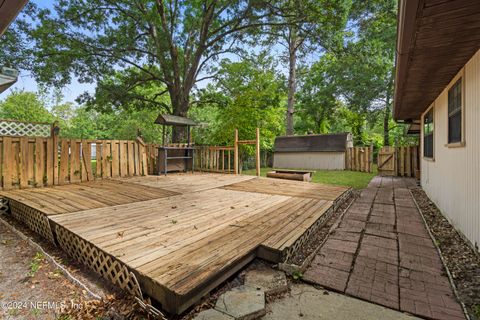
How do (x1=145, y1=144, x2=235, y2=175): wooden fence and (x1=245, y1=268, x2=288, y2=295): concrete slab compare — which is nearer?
(x1=245, y1=268, x2=288, y2=295): concrete slab

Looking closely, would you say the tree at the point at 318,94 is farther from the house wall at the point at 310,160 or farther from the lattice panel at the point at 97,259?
the lattice panel at the point at 97,259

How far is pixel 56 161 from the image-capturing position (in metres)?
5.59

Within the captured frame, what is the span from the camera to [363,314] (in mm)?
1511

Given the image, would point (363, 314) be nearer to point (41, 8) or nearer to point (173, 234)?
point (173, 234)

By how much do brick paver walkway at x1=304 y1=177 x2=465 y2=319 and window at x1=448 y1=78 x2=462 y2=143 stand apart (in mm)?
1444

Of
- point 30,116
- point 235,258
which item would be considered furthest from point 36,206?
point 30,116

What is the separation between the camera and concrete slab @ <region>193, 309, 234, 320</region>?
1407 millimetres

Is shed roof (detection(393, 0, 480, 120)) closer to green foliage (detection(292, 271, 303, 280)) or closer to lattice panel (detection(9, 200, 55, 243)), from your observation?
green foliage (detection(292, 271, 303, 280))

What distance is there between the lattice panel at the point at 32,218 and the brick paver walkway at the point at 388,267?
312 centimetres

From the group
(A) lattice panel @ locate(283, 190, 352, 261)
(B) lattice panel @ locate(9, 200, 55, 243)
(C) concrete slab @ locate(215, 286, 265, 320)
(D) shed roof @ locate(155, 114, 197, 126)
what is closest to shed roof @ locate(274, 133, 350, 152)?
(D) shed roof @ locate(155, 114, 197, 126)

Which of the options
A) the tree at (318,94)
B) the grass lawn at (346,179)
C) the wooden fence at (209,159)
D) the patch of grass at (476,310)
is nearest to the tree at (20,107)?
the wooden fence at (209,159)

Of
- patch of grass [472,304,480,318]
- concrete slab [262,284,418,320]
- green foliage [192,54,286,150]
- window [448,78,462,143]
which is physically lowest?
patch of grass [472,304,480,318]

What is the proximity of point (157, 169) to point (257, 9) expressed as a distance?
7.27 meters

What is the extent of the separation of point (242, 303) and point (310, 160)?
53.7 feet
